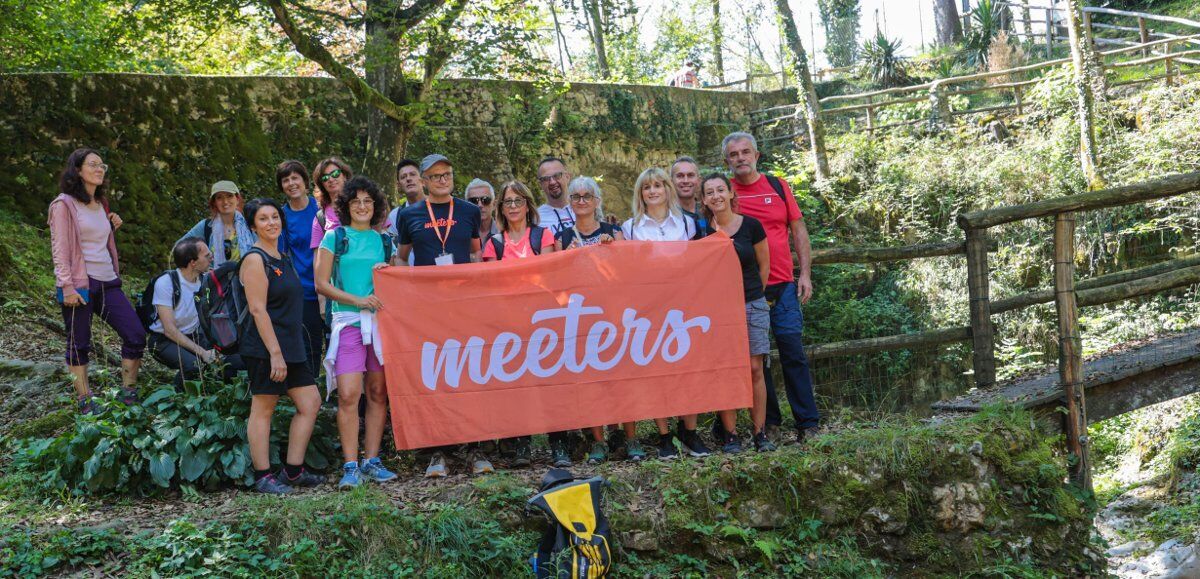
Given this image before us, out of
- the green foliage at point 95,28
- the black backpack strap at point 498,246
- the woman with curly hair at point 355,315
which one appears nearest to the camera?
the woman with curly hair at point 355,315

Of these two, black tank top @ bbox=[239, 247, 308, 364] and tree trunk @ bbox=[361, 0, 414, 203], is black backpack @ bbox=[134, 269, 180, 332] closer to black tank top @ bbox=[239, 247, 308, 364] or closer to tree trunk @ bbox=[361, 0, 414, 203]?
black tank top @ bbox=[239, 247, 308, 364]

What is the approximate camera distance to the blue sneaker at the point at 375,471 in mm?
5449

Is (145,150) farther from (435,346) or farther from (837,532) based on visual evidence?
(837,532)

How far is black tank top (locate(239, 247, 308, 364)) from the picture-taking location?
17.0ft

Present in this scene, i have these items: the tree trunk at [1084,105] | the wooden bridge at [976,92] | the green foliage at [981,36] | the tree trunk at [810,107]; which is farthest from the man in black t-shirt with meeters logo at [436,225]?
the green foliage at [981,36]

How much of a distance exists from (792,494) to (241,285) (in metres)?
3.28

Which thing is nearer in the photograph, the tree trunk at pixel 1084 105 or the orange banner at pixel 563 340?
the orange banner at pixel 563 340

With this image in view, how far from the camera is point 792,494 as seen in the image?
5371mm

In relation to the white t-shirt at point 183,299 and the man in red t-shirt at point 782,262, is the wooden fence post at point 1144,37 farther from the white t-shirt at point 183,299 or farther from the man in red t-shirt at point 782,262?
the white t-shirt at point 183,299

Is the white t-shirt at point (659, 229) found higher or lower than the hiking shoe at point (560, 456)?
higher

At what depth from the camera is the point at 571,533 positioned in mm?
4664

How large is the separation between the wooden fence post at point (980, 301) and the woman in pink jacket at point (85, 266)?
5.77 m

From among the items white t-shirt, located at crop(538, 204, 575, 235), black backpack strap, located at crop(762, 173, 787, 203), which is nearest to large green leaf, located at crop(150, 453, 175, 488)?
white t-shirt, located at crop(538, 204, 575, 235)

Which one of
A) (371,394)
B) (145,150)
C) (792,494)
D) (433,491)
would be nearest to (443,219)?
(371,394)
